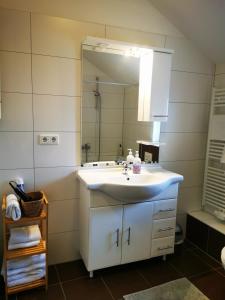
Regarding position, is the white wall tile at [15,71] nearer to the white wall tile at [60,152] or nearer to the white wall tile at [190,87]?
the white wall tile at [60,152]

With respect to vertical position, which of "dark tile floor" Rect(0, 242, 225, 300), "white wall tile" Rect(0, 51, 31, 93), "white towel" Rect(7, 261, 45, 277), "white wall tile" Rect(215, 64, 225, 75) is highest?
"white wall tile" Rect(215, 64, 225, 75)

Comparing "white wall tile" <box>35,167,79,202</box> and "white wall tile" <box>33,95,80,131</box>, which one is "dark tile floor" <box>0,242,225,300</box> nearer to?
"white wall tile" <box>35,167,79,202</box>

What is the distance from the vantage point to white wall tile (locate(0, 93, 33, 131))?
1751mm

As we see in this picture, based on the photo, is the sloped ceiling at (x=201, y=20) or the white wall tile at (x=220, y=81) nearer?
the sloped ceiling at (x=201, y=20)

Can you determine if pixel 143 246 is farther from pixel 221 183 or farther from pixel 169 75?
pixel 169 75

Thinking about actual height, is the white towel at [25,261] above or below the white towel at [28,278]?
above

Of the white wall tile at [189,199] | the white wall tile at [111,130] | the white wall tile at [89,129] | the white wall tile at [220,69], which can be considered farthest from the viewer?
the white wall tile at [189,199]

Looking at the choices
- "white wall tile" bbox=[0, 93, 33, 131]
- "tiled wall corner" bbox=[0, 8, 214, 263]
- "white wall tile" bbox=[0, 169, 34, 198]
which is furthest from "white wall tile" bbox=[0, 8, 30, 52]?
"white wall tile" bbox=[0, 169, 34, 198]

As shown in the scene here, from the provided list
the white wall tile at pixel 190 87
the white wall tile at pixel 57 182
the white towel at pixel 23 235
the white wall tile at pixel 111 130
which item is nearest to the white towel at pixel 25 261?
the white towel at pixel 23 235

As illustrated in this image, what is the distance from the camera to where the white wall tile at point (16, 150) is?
179 cm

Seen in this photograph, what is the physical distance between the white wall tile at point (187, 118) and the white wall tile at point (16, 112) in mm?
1250

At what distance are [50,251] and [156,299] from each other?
965mm

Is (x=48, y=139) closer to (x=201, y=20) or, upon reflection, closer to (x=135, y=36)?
(x=135, y=36)

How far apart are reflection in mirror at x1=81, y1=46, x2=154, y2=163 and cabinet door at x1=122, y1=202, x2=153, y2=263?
516mm
